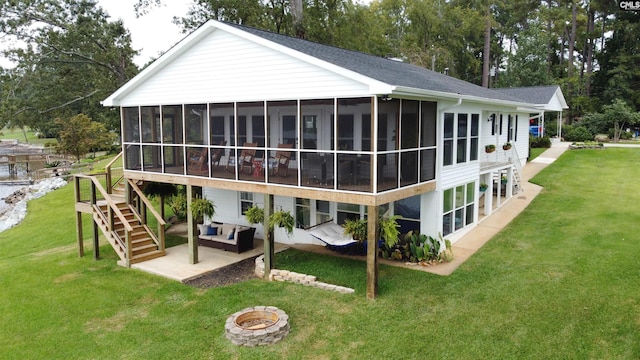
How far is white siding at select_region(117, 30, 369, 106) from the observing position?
34.3 ft

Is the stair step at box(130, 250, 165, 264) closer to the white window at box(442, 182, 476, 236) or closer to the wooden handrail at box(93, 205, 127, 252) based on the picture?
the wooden handrail at box(93, 205, 127, 252)

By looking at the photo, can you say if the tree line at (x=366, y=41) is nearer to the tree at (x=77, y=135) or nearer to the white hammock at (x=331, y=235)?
the tree at (x=77, y=135)

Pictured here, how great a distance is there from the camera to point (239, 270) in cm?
1262

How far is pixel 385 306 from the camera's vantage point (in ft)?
31.4

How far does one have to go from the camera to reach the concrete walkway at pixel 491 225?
11.8 meters

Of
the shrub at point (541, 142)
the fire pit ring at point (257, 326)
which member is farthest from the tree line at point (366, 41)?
the fire pit ring at point (257, 326)

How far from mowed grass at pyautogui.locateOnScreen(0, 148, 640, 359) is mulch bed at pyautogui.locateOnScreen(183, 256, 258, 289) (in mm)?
419

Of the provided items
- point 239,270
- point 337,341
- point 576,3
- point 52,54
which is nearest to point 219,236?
point 239,270

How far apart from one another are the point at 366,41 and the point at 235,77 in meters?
25.5

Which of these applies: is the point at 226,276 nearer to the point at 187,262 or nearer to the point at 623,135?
the point at 187,262

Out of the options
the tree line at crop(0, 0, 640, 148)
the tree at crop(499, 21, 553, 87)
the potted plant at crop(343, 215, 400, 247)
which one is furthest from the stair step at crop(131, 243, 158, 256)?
the tree at crop(499, 21, 553, 87)

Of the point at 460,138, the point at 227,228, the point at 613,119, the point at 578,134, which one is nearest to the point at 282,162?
the point at 227,228

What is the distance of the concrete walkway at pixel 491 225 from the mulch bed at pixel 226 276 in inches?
186

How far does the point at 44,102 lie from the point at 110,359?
32039mm
